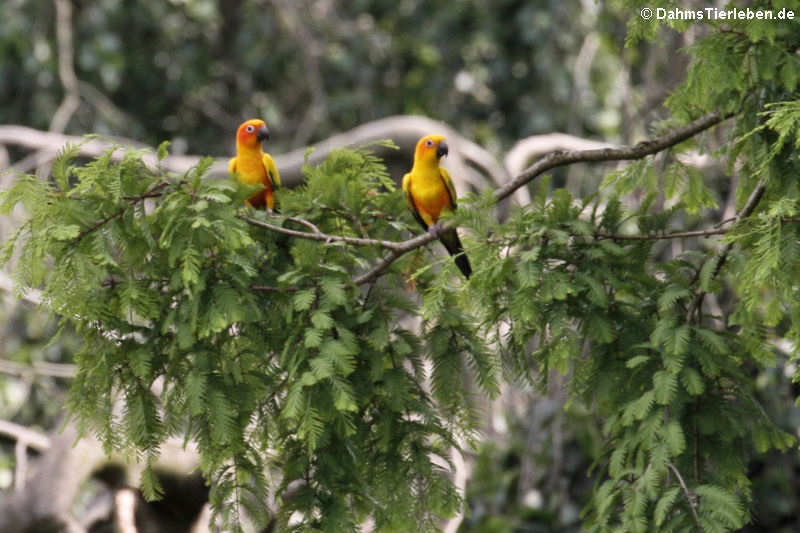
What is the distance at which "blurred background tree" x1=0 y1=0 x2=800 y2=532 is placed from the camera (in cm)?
764

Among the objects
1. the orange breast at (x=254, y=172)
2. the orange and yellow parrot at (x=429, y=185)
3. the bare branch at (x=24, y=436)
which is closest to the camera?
the orange breast at (x=254, y=172)

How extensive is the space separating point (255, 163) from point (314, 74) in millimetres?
4171

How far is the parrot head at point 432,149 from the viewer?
4.28 m

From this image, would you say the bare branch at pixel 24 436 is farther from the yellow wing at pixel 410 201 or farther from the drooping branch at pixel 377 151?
the yellow wing at pixel 410 201

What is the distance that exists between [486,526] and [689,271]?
2.94 m

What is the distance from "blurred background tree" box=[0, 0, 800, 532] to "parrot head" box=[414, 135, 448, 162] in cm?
309

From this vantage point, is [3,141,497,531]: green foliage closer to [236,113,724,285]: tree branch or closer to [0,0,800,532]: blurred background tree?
[236,113,724,285]: tree branch

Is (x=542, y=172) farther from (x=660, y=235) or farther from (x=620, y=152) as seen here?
(x=660, y=235)

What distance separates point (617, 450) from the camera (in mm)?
3480

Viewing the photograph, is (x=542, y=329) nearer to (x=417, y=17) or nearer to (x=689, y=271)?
(x=689, y=271)

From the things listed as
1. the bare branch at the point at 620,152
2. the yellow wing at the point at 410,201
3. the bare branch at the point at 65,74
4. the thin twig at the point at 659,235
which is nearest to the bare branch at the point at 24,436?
the bare branch at the point at 65,74

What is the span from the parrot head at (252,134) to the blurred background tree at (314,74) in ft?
11.6

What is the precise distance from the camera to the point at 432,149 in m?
4.30

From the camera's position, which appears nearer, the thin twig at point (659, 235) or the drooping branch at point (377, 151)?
the thin twig at point (659, 235)
